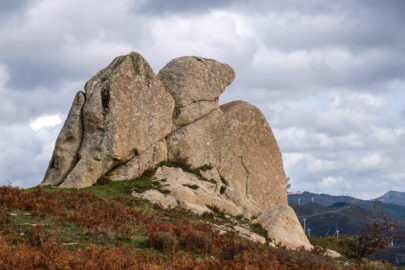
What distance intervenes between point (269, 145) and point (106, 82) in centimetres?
1700

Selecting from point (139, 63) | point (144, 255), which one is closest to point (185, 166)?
point (139, 63)

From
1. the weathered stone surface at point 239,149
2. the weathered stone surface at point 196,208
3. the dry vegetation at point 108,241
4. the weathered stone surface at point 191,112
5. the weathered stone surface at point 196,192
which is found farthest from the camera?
the weathered stone surface at point 191,112

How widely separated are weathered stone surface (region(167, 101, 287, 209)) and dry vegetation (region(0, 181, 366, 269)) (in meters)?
11.9

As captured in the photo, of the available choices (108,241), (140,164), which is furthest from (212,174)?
(108,241)

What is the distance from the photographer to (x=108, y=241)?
1575 cm

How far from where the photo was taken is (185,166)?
34.5m

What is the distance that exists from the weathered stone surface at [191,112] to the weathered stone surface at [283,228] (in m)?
11.9

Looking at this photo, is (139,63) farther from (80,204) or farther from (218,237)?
(218,237)

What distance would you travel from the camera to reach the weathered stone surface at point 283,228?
82.8ft

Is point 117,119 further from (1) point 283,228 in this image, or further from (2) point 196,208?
(1) point 283,228

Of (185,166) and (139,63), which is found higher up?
(139,63)

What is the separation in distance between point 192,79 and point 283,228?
1647cm

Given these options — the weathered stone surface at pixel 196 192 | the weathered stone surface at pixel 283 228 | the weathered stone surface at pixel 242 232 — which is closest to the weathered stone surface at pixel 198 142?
the weathered stone surface at pixel 196 192

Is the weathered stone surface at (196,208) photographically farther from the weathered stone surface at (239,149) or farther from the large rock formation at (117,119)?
the weathered stone surface at (239,149)
